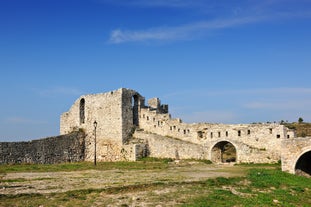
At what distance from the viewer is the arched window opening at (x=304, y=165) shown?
94.1 ft

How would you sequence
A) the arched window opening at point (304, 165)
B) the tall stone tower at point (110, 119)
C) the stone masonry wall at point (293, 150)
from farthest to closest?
the tall stone tower at point (110, 119), the arched window opening at point (304, 165), the stone masonry wall at point (293, 150)

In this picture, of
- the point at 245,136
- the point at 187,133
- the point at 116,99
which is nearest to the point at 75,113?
the point at 116,99

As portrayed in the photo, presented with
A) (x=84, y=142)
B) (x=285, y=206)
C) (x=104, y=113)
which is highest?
(x=104, y=113)

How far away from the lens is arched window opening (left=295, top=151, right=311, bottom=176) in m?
28.7

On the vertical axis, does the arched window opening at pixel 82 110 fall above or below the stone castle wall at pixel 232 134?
above

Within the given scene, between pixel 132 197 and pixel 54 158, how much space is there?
2756 centimetres

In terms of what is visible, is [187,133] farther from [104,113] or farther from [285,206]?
[285,206]

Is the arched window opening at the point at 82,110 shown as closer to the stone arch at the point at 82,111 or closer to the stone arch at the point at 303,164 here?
the stone arch at the point at 82,111

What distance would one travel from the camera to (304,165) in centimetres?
3047

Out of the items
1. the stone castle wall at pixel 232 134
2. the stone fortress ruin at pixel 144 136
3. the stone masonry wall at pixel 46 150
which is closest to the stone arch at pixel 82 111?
the stone fortress ruin at pixel 144 136

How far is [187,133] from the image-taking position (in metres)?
41.3

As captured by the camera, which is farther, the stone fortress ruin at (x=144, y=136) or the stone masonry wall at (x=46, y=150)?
the stone masonry wall at (x=46, y=150)

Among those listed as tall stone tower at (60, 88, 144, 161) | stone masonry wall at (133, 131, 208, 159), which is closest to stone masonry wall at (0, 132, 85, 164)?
tall stone tower at (60, 88, 144, 161)

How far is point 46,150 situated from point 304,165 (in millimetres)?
26236
